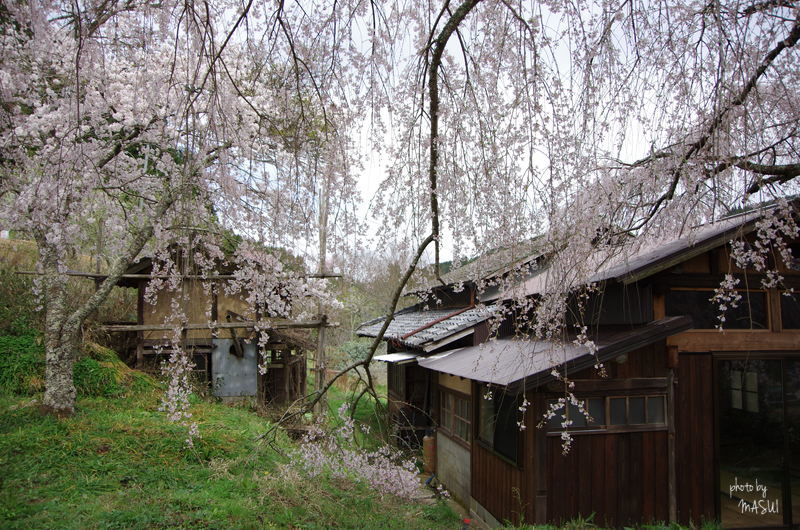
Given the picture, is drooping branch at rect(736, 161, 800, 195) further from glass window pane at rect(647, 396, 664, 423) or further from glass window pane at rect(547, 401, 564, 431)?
glass window pane at rect(647, 396, 664, 423)

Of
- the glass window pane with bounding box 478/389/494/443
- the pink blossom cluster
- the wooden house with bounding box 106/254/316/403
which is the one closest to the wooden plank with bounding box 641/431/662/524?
the glass window pane with bounding box 478/389/494/443

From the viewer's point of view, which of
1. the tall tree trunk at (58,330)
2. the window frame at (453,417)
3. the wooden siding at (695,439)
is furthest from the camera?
the window frame at (453,417)

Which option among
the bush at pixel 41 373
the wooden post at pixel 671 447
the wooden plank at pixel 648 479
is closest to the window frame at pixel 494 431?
the wooden plank at pixel 648 479

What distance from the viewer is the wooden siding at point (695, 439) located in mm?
5863

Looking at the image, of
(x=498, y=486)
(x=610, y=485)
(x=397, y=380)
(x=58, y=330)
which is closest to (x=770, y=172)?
(x=610, y=485)

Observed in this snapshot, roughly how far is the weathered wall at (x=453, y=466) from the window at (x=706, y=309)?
370 cm

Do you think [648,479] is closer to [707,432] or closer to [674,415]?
[674,415]

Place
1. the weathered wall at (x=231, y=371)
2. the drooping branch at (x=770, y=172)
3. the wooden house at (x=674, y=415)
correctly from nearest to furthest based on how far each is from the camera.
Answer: the drooping branch at (x=770, y=172), the wooden house at (x=674, y=415), the weathered wall at (x=231, y=371)

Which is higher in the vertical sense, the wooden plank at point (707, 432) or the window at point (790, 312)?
the window at point (790, 312)

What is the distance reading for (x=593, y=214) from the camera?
3.60 metres

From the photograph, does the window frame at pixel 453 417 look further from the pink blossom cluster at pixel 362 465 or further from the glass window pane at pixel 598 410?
the glass window pane at pixel 598 410

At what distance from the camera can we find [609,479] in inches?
229

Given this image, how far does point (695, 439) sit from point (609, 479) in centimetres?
116

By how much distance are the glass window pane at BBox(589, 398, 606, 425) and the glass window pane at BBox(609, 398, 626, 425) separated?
0.32 feet
